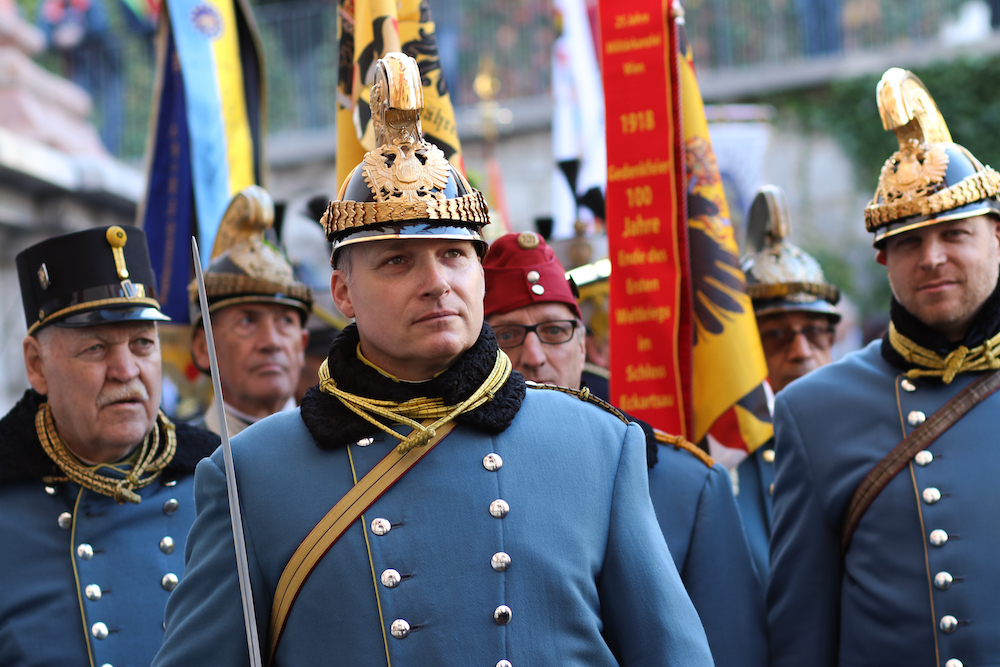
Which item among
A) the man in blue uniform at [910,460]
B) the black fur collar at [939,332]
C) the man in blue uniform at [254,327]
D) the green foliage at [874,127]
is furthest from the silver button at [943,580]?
the green foliage at [874,127]

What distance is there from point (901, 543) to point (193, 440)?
2248 mm

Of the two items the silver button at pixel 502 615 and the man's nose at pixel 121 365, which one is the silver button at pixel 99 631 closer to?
the man's nose at pixel 121 365

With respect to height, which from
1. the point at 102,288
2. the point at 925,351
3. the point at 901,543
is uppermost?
the point at 102,288

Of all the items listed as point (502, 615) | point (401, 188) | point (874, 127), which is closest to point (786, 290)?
point (401, 188)

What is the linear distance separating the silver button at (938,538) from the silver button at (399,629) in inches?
72.6

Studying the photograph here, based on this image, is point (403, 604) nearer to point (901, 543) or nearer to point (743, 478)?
point (901, 543)

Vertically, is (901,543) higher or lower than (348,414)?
lower

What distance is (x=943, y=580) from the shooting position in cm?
348

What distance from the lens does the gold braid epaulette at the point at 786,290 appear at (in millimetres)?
5492

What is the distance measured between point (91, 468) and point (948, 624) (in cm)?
259

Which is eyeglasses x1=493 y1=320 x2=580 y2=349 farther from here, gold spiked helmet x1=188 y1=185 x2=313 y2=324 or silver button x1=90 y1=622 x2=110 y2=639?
silver button x1=90 y1=622 x2=110 y2=639

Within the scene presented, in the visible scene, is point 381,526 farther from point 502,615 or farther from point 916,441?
point 916,441

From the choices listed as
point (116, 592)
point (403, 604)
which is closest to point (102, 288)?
point (116, 592)

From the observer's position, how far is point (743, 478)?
488cm
